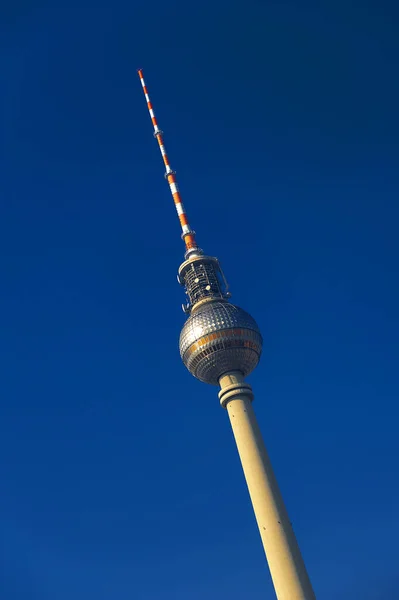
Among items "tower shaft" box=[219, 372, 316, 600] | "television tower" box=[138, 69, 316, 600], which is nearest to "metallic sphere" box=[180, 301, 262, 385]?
"television tower" box=[138, 69, 316, 600]

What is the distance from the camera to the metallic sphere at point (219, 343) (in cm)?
6275

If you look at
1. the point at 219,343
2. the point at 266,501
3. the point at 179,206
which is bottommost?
the point at 266,501

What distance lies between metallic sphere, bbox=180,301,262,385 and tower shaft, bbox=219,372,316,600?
311 cm

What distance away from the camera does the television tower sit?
1929 inches

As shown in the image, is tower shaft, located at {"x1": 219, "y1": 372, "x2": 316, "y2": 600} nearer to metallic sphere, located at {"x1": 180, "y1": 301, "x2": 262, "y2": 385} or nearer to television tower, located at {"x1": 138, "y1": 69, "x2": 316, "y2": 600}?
television tower, located at {"x1": 138, "y1": 69, "x2": 316, "y2": 600}

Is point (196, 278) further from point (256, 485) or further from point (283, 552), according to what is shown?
point (283, 552)

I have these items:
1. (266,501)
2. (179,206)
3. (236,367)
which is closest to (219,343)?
(236,367)

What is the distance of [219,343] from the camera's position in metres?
62.5

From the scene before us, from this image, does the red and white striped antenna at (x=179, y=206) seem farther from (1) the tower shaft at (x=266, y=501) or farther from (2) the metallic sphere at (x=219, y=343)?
(1) the tower shaft at (x=266, y=501)

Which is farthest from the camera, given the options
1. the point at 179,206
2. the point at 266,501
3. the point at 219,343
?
the point at 179,206

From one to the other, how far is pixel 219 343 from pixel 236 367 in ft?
11.1

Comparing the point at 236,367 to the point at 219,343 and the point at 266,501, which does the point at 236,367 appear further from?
the point at 266,501

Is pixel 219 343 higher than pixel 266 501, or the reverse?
pixel 219 343

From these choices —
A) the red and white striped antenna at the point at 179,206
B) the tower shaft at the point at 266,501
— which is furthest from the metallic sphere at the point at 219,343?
the red and white striped antenna at the point at 179,206
